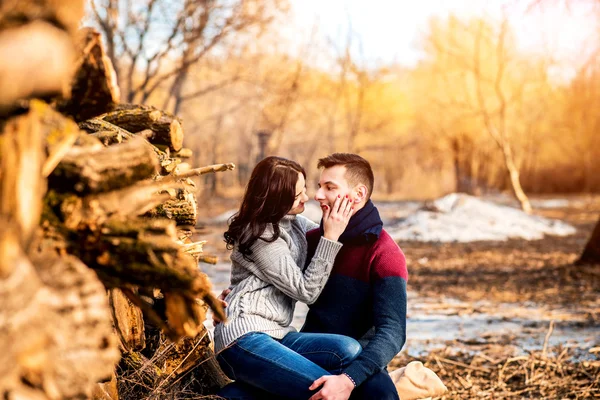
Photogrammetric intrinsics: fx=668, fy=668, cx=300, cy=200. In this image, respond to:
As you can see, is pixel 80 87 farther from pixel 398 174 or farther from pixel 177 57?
pixel 398 174

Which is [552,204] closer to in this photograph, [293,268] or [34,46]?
[293,268]

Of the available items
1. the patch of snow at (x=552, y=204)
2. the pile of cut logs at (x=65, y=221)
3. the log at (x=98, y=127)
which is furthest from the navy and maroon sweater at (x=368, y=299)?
the patch of snow at (x=552, y=204)

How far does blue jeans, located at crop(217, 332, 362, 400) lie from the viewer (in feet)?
9.71

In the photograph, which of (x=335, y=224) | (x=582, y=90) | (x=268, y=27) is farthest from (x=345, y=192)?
(x=582, y=90)

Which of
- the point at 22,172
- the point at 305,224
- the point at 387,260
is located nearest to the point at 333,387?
the point at 387,260

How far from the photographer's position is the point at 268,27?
54.5 feet

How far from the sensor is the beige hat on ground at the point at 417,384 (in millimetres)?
3295

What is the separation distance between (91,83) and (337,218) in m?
1.62

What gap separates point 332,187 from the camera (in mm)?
3373

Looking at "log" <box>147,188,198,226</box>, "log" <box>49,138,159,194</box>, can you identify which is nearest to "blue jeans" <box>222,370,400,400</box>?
"log" <box>147,188,198,226</box>

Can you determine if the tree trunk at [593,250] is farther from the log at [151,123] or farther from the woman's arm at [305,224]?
the log at [151,123]

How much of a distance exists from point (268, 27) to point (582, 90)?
21.8 metres

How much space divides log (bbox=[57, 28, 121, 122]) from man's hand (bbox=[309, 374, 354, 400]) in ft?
5.14

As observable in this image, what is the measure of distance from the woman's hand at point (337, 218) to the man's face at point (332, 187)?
48 mm
